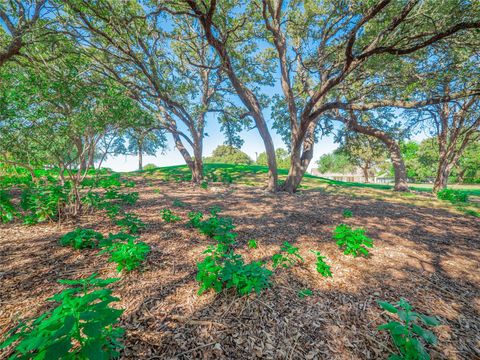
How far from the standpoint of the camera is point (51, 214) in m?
4.47

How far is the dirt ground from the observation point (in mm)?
1858

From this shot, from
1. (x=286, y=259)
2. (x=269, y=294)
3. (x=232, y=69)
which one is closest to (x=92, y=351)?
(x=269, y=294)

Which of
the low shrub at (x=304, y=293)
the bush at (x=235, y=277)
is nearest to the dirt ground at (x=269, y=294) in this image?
the low shrub at (x=304, y=293)

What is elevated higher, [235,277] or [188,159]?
[188,159]

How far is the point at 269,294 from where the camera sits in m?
2.49

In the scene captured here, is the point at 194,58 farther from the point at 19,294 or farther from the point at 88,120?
the point at 19,294

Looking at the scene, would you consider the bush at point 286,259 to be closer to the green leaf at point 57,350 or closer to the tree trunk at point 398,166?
the green leaf at point 57,350

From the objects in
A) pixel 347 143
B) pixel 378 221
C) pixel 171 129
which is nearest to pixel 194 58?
pixel 171 129

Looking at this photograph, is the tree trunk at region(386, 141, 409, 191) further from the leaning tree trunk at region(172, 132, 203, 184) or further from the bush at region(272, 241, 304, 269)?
the bush at region(272, 241, 304, 269)

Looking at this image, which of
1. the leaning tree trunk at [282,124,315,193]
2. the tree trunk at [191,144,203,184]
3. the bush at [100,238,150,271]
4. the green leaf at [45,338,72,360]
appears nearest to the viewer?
the green leaf at [45,338,72,360]

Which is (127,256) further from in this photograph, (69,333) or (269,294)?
(269,294)

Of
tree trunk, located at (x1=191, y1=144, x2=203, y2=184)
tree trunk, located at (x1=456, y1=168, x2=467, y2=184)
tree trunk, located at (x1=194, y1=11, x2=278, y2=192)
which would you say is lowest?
tree trunk, located at (x1=456, y1=168, x2=467, y2=184)

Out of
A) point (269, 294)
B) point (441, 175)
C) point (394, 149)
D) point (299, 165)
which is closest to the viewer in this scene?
point (269, 294)

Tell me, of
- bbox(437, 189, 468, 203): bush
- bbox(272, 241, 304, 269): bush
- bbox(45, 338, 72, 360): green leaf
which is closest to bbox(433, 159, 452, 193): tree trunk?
bbox(437, 189, 468, 203): bush
